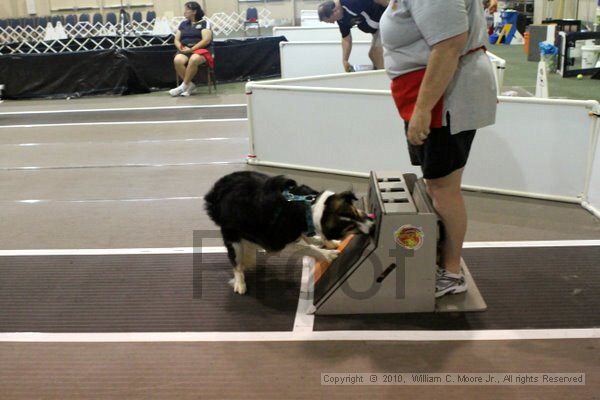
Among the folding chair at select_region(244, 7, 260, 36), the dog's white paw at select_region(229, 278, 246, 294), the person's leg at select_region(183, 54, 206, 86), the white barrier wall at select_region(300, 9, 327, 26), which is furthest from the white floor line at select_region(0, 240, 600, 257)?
the folding chair at select_region(244, 7, 260, 36)

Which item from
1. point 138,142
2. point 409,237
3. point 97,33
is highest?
point 97,33

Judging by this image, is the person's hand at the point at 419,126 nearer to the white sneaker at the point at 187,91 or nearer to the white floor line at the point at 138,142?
the white floor line at the point at 138,142

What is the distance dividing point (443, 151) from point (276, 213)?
0.76m

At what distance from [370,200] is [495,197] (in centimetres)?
135

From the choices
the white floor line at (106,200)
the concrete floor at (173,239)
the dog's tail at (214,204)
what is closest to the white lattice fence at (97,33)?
the concrete floor at (173,239)

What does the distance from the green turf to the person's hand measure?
19.0ft

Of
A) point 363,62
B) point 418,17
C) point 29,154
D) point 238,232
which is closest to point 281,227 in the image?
point 238,232

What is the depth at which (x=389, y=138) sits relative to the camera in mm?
4109

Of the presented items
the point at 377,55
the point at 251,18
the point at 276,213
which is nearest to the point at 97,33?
the point at 251,18

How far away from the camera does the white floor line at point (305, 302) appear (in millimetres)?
2436

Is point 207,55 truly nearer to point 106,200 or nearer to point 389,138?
point 106,200

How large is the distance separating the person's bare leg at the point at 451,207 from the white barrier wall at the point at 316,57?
5.66 m

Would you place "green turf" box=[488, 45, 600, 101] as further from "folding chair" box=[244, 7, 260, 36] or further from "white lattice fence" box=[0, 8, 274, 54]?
"folding chair" box=[244, 7, 260, 36]

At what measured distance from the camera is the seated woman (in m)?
8.50
